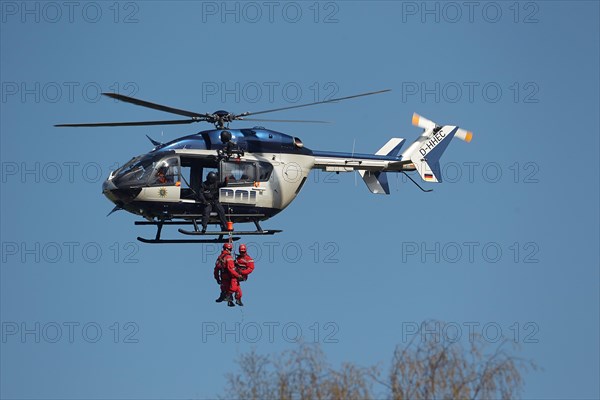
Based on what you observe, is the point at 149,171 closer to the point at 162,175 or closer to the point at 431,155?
the point at 162,175

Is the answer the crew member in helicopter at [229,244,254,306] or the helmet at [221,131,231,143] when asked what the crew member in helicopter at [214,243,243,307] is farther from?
the helmet at [221,131,231,143]

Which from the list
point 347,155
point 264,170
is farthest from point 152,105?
point 347,155

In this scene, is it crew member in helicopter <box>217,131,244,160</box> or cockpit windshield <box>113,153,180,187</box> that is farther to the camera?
crew member in helicopter <box>217,131,244,160</box>

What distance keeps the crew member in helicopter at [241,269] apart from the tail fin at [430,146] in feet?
19.3

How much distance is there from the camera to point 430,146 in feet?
118

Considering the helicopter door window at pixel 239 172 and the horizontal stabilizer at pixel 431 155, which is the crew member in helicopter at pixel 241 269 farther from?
the horizontal stabilizer at pixel 431 155

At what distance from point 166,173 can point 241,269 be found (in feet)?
8.54

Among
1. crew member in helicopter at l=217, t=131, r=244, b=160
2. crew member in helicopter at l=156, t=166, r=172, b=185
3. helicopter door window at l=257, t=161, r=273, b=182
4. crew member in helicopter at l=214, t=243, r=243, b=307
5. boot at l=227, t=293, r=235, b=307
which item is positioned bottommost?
boot at l=227, t=293, r=235, b=307

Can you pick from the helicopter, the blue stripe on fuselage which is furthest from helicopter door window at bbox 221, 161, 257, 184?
the blue stripe on fuselage

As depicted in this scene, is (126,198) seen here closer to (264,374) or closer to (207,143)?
(207,143)

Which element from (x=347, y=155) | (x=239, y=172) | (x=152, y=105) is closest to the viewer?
(x=152, y=105)

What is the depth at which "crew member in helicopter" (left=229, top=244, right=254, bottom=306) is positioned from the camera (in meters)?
31.3

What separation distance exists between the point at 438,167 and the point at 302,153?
392 centimetres

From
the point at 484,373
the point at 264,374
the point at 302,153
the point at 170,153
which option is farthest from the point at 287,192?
the point at 484,373
